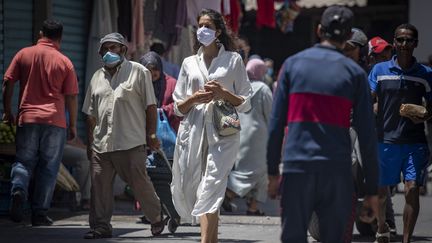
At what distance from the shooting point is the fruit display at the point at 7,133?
1311 cm

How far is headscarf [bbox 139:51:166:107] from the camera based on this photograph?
39.8ft

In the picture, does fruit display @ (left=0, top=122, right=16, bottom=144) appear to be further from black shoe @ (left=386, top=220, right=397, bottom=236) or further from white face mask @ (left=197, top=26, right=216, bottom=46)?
black shoe @ (left=386, top=220, right=397, bottom=236)

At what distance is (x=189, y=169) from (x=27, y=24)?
6094 mm

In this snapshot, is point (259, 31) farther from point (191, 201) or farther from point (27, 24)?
point (191, 201)

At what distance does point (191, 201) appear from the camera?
9531 mm

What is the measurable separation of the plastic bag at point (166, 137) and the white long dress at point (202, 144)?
2.35 metres

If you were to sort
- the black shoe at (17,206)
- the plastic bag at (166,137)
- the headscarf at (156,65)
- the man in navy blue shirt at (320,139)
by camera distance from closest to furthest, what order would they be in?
1. the man in navy blue shirt at (320,139)
2. the black shoe at (17,206)
3. the plastic bag at (166,137)
4. the headscarf at (156,65)

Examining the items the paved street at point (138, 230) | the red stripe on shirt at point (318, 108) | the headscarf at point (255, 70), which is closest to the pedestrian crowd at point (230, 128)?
the red stripe on shirt at point (318, 108)

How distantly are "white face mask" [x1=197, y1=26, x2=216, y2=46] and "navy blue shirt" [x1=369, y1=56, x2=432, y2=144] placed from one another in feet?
5.87

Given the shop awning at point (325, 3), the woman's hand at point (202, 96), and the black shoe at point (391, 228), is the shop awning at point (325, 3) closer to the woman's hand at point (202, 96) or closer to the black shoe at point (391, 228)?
the black shoe at point (391, 228)

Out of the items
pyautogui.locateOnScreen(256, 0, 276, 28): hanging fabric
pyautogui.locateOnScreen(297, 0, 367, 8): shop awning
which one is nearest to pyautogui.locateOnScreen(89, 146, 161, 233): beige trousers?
pyautogui.locateOnScreen(256, 0, 276, 28): hanging fabric

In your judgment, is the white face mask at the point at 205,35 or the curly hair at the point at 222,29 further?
the curly hair at the point at 222,29

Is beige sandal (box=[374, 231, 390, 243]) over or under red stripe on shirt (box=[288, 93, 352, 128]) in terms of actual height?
under

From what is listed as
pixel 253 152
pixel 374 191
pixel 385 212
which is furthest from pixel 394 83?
pixel 253 152
